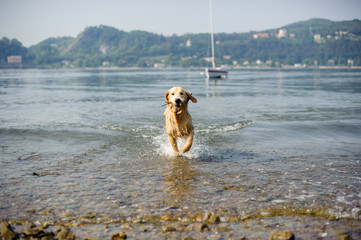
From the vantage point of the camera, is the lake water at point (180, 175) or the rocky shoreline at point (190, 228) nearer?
the rocky shoreline at point (190, 228)

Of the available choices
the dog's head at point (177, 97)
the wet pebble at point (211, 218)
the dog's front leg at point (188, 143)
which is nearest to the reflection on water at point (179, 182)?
the dog's front leg at point (188, 143)

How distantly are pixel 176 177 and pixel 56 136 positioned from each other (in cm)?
530

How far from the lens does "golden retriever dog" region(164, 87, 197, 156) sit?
692cm

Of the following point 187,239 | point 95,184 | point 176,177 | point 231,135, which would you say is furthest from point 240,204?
point 231,135

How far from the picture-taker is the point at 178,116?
7199 millimetres

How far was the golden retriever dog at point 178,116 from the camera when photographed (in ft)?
22.7

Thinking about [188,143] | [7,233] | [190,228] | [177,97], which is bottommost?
[190,228]

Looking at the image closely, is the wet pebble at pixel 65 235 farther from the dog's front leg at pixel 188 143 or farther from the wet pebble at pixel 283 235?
the dog's front leg at pixel 188 143

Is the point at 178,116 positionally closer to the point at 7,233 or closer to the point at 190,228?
the point at 190,228

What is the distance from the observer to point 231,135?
10.2m

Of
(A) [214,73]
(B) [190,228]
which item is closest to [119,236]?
(B) [190,228]

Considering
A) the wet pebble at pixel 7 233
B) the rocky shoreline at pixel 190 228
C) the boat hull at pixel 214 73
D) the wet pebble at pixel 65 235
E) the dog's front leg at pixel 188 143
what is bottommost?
the rocky shoreline at pixel 190 228

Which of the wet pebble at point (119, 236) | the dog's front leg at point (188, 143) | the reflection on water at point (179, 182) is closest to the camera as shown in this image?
the wet pebble at point (119, 236)

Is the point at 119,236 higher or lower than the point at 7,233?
lower
